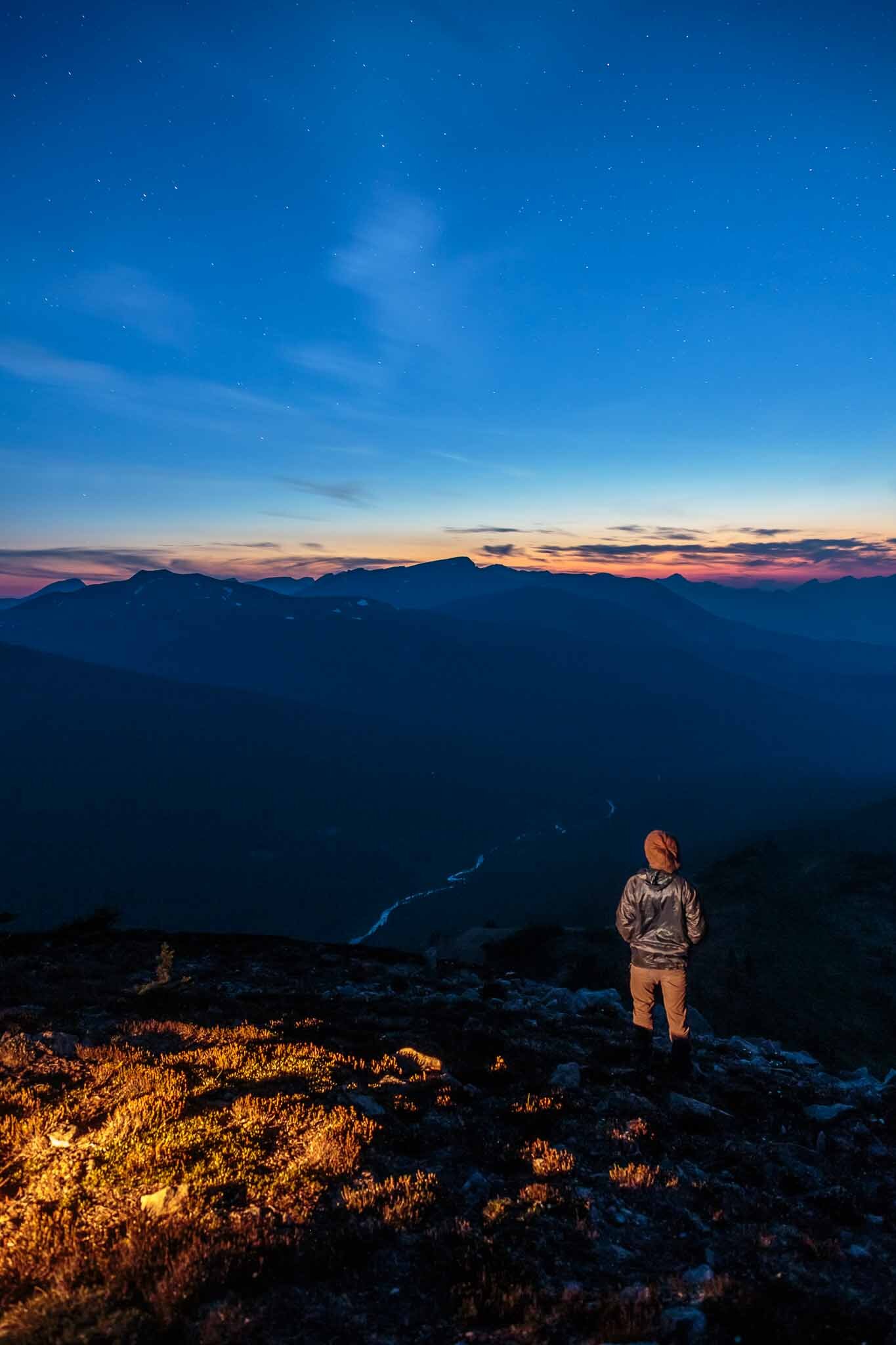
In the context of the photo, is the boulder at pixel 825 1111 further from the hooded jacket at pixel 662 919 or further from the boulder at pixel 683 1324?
the boulder at pixel 683 1324

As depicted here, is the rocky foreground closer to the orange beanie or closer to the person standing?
the person standing

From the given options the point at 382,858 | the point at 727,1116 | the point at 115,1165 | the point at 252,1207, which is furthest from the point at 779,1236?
the point at 382,858

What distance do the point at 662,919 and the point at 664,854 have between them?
1006 millimetres

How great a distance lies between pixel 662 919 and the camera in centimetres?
973

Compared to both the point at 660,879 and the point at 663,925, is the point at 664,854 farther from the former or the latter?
the point at 663,925

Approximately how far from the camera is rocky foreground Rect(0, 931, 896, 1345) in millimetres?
4621

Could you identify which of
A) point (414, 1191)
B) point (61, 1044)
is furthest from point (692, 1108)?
point (61, 1044)

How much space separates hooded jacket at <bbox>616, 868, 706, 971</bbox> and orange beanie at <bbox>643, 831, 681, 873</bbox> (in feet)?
0.43

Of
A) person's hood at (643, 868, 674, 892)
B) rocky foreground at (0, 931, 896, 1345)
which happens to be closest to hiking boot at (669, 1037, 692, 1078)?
rocky foreground at (0, 931, 896, 1345)

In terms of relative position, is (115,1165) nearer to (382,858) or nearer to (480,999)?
(480,999)

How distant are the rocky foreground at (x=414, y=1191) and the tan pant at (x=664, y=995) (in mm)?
874

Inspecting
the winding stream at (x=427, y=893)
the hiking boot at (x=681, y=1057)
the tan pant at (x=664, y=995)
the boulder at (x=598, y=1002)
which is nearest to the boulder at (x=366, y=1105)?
the tan pant at (x=664, y=995)

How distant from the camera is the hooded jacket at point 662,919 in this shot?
967 cm

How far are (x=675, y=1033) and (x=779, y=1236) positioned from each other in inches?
172
